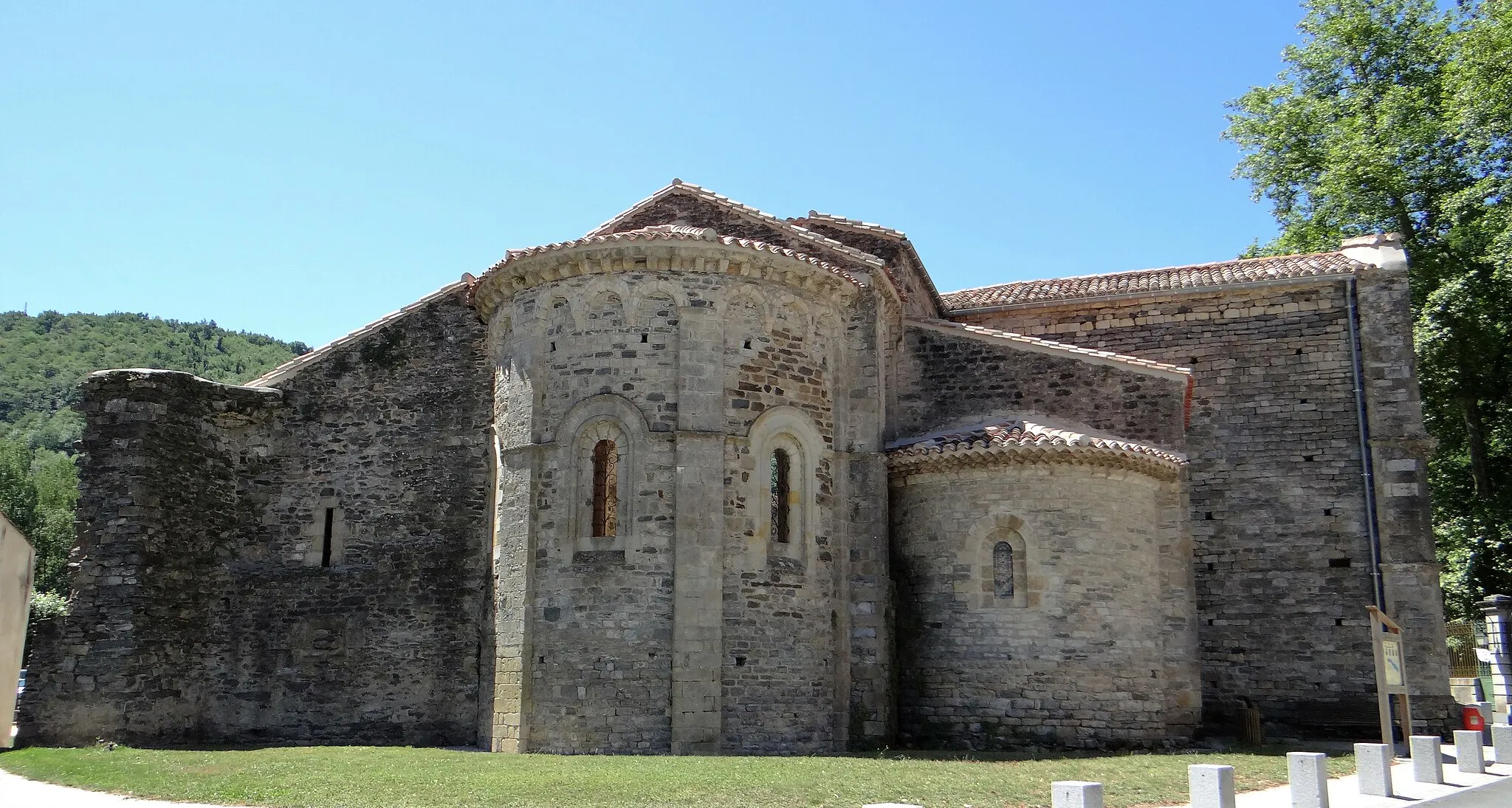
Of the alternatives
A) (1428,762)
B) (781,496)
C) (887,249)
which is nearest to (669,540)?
(781,496)

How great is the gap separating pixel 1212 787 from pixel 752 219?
451 inches

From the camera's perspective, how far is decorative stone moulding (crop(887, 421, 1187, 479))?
50.0 feet

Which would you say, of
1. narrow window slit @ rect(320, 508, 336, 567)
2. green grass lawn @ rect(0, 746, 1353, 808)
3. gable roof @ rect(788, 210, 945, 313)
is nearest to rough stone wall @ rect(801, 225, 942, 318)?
gable roof @ rect(788, 210, 945, 313)

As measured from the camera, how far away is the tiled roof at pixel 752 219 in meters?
17.0

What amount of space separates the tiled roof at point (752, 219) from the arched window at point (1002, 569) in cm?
455

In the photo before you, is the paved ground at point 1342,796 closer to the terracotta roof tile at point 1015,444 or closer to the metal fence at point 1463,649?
the terracotta roof tile at point 1015,444

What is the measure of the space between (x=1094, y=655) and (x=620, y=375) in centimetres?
724

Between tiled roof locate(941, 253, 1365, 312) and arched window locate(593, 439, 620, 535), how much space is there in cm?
926

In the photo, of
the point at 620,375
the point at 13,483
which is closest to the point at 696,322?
the point at 620,375

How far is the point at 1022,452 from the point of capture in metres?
15.3

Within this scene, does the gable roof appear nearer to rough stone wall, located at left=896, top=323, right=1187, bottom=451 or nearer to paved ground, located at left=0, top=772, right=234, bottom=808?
rough stone wall, located at left=896, top=323, right=1187, bottom=451

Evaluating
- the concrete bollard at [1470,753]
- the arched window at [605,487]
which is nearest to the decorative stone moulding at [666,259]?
the arched window at [605,487]

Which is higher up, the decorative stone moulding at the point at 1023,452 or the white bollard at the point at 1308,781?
the decorative stone moulding at the point at 1023,452

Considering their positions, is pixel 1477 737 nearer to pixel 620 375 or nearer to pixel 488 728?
pixel 620 375
